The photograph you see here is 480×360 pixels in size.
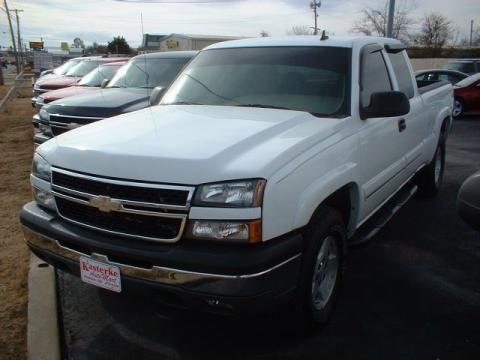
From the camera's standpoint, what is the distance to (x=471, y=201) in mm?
3160

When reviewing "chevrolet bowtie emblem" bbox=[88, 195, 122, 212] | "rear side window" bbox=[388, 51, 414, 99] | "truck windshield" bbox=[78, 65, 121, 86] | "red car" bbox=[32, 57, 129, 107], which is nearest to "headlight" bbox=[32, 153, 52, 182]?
"chevrolet bowtie emblem" bbox=[88, 195, 122, 212]

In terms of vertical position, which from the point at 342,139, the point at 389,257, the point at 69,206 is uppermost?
the point at 342,139

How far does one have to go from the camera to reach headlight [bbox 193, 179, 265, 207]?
2455 millimetres

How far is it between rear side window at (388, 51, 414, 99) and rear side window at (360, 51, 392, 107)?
12.9 inches

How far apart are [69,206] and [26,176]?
4.70 m

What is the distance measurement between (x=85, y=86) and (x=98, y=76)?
600mm

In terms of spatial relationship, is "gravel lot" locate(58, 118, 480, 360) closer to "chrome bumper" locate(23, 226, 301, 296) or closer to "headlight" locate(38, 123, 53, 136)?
"chrome bumper" locate(23, 226, 301, 296)

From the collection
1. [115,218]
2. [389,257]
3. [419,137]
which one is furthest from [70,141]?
[419,137]

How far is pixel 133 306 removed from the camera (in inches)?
141

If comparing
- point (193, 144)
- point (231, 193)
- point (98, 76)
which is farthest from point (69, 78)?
point (231, 193)

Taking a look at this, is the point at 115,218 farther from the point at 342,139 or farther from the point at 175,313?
the point at 342,139

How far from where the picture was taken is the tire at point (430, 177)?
597cm

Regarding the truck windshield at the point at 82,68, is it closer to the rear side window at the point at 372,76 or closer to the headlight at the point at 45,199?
the rear side window at the point at 372,76

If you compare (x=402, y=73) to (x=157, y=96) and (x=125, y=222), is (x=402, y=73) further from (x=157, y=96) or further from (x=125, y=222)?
(x=125, y=222)
